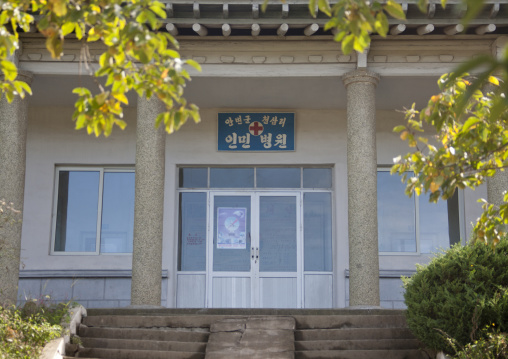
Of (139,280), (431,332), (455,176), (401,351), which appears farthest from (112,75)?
(139,280)

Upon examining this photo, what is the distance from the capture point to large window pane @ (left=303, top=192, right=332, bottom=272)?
49.1ft

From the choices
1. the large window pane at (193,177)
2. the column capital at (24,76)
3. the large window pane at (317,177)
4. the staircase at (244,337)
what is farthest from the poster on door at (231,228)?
the staircase at (244,337)

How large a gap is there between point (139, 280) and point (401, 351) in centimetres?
473

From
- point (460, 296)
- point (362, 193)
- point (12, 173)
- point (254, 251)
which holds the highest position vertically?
point (12, 173)

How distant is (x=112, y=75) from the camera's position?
16.1ft

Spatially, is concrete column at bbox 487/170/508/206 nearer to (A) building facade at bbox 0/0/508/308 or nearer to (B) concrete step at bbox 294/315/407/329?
(A) building facade at bbox 0/0/508/308

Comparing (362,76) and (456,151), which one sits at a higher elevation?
(362,76)

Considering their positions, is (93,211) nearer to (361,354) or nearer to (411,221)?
(411,221)

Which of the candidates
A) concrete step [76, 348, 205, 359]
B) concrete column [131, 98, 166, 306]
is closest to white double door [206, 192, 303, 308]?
concrete column [131, 98, 166, 306]

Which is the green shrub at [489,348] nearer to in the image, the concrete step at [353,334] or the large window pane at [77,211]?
the concrete step at [353,334]

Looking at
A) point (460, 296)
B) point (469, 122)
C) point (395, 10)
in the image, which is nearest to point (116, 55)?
point (395, 10)

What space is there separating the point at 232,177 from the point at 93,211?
3.07m

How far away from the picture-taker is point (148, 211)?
38.3ft

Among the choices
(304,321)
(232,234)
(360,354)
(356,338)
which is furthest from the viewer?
(232,234)
